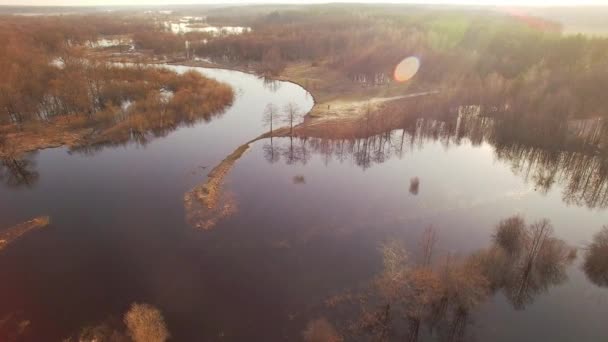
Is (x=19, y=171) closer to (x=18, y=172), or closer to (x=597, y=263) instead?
(x=18, y=172)

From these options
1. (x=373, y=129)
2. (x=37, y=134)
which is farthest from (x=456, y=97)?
(x=37, y=134)

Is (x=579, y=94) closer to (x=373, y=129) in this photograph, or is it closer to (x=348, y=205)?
(x=373, y=129)

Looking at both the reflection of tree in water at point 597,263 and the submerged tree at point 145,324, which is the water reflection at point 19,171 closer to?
the submerged tree at point 145,324

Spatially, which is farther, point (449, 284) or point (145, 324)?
point (449, 284)

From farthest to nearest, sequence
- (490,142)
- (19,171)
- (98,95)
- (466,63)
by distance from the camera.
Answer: (466,63) < (98,95) < (490,142) < (19,171)

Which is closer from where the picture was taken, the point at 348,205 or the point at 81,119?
the point at 348,205

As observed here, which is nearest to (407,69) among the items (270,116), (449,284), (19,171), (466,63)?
(466,63)
